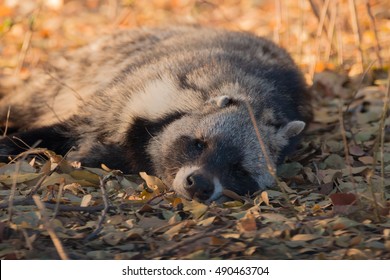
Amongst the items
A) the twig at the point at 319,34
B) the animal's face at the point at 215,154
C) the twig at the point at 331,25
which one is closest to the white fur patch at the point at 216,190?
the animal's face at the point at 215,154

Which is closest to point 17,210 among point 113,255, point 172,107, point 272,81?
point 113,255

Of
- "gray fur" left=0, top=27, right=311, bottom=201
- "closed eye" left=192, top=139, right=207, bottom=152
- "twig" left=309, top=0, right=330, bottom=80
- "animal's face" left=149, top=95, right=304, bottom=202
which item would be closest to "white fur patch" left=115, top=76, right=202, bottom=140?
"gray fur" left=0, top=27, right=311, bottom=201

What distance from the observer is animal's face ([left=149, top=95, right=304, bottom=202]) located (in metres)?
4.83

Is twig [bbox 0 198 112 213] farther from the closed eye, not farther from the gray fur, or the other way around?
the closed eye

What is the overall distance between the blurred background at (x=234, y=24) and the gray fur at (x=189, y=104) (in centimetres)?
128

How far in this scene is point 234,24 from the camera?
1045cm

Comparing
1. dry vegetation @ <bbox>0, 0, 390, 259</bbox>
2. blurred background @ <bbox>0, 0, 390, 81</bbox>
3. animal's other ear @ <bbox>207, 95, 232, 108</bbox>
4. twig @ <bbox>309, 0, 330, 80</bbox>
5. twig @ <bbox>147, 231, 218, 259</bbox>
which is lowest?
twig @ <bbox>147, 231, 218, 259</bbox>

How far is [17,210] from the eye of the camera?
441cm

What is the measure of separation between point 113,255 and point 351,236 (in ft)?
4.36

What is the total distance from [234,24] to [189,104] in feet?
17.6

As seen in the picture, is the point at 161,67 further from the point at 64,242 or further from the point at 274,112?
the point at 64,242

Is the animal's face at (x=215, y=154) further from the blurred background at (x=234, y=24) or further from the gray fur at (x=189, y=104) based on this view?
the blurred background at (x=234, y=24)

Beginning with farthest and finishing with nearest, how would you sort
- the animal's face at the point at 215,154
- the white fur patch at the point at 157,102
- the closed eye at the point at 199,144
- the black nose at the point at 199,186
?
the white fur patch at the point at 157,102 → the closed eye at the point at 199,144 → the animal's face at the point at 215,154 → the black nose at the point at 199,186

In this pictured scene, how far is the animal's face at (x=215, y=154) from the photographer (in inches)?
190
